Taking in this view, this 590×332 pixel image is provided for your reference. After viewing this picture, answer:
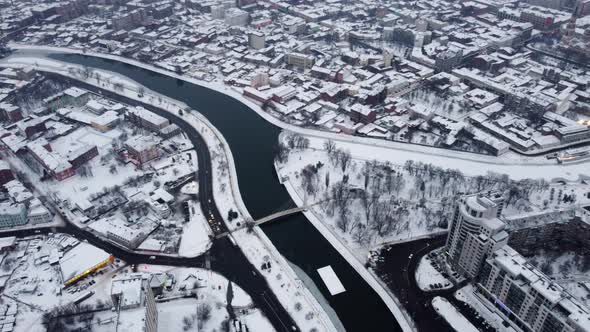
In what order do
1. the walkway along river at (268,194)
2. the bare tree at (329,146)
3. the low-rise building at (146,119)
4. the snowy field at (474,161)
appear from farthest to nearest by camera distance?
the low-rise building at (146,119), the bare tree at (329,146), the snowy field at (474,161), the walkway along river at (268,194)

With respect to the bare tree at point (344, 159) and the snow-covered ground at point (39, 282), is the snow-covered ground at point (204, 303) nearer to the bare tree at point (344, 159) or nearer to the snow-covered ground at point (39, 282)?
the snow-covered ground at point (39, 282)

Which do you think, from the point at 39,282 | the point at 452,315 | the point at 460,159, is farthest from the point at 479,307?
the point at 39,282

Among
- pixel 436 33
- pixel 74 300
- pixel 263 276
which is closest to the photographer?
pixel 74 300

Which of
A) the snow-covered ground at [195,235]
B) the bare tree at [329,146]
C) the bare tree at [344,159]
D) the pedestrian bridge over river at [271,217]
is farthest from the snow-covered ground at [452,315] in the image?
the bare tree at [329,146]

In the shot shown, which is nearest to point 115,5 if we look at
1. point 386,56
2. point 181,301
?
point 386,56

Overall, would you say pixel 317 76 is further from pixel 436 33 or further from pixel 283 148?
pixel 436 33

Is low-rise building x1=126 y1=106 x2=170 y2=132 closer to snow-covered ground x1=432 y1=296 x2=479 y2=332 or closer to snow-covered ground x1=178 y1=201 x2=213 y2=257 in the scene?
snow-covered ground x1=178 y1=201 x2=213 y2=257
